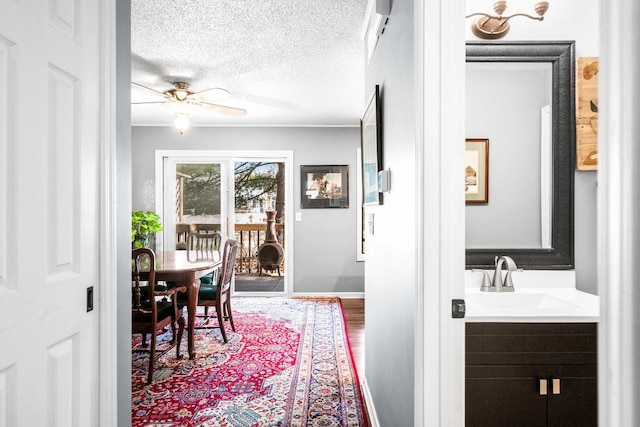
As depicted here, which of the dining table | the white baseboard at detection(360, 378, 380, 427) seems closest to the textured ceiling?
the dining table

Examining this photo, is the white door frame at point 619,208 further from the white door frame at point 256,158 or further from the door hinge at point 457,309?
the white door frame at point 256,158

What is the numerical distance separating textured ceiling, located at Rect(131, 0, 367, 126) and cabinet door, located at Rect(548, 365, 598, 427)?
2206 mm

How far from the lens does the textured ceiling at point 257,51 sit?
8.11 feet

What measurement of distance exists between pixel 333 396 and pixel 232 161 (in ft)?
12.4

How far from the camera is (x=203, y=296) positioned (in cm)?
351

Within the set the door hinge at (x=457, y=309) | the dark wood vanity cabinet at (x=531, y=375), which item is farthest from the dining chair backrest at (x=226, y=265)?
the door hinge at (x=457, y=309)

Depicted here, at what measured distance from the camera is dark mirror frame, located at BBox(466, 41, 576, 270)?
1864 mm

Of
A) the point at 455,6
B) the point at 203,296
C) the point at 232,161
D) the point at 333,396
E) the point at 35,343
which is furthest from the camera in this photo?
the point at 232,161

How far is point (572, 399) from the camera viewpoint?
1439 millimetres

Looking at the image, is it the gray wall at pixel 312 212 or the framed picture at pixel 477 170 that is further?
the gray wall at pixel 312 212

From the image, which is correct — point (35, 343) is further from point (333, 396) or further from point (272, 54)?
point (272, 54)

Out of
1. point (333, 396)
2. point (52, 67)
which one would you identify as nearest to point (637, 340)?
point (52, 67)

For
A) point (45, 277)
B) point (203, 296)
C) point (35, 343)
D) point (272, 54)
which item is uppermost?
point (272, 54)

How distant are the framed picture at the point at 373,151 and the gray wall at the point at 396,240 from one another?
0.04 metres
